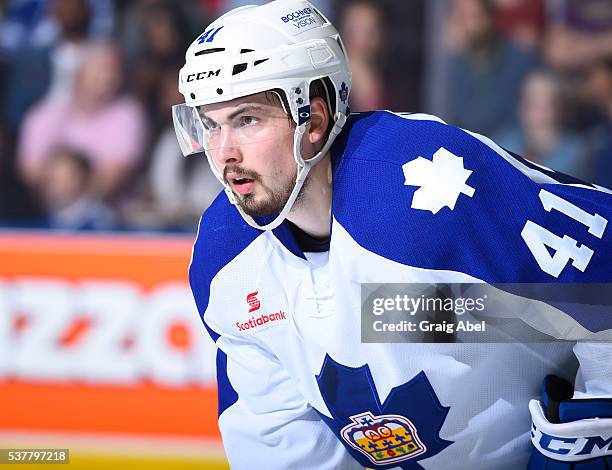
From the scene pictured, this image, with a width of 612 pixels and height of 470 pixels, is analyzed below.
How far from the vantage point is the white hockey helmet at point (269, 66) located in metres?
1.73

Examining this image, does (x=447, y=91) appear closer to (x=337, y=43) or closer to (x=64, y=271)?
(x=64, y=271)

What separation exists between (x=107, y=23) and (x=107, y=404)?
4.55 feet

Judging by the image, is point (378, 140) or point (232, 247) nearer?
point (378, 140)

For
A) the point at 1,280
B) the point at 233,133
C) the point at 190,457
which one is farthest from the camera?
the point at 1,280

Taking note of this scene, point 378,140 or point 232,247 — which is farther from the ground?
point 378,140

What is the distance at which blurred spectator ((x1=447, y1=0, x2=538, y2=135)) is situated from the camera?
11.8ft

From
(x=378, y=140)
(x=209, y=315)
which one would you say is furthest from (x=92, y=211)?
(x=378, y=140)

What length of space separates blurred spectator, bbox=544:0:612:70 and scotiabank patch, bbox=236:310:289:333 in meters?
2.09

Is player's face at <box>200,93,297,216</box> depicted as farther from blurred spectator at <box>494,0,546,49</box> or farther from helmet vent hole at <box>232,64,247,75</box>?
blurred spectator at <box>494,0,546,49</box>

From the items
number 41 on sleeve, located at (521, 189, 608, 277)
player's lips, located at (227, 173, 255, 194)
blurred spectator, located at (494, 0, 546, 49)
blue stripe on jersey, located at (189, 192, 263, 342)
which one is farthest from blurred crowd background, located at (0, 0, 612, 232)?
number 41 on sleeve, located at (521, 189, 608, 277)

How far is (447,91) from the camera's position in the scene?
3598mm

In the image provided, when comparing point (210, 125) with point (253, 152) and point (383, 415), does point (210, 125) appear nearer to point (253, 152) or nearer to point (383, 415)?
point (253, 152)

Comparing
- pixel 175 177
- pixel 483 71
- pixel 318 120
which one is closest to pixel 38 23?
pixel 175 177

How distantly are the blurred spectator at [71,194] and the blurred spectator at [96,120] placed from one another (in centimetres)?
3
